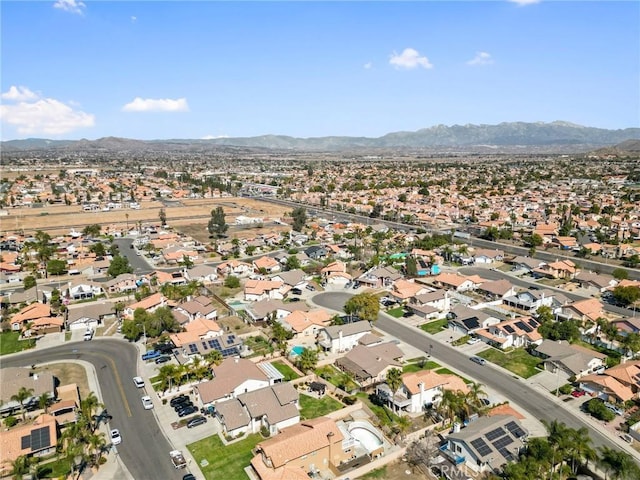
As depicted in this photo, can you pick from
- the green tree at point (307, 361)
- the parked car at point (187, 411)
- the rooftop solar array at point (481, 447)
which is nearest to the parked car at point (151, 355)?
the parked car at point (187, 411)

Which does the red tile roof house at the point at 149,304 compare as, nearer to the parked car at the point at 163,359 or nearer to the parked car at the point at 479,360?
the parked car at the point at 163,359

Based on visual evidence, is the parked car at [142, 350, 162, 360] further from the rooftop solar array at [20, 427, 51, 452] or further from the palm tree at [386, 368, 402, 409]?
the palm tree at [386, 368, 402, 409]

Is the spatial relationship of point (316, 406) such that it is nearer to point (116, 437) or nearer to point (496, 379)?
point (116, 437)

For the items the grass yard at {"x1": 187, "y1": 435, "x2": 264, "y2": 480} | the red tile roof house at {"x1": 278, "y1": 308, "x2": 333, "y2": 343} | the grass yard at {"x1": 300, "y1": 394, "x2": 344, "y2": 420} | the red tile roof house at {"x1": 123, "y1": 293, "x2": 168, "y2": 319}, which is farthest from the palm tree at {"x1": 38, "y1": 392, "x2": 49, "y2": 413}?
the red tile roof house at {"x1": 278, "y1": 308, "x2": 333, "y2": 343}

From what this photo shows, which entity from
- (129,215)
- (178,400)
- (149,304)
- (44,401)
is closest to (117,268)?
(149,304)

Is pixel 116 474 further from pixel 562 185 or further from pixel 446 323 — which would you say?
pixel 562 185

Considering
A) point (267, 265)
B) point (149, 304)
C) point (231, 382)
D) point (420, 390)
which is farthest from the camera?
point (267, 265)
